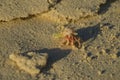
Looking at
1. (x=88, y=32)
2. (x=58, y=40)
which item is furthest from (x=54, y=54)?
(x=88, y=32)

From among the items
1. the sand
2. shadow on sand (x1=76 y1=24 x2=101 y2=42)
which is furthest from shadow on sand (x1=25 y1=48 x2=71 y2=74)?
shadow on sand (x1=76 y1=24 x2=101 y2=42)

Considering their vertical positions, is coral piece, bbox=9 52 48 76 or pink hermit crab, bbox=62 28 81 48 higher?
pink hermit crab, bbox=62 28 81 48

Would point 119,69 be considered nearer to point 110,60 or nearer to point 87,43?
point 110,60

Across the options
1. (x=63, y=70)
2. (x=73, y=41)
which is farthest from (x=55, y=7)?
(x=63, y=70)

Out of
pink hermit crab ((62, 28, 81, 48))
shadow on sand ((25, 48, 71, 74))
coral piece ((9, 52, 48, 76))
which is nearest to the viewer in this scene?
coral piece ((9, 52, 48, 76))

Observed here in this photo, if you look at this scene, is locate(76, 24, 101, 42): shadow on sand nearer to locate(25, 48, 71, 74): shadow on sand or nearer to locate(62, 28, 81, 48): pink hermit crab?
locate(62, 28, 81, 48): pink hermit crab

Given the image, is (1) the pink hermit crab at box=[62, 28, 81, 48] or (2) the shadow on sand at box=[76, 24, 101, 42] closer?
(1) the pink hermit crab at box=[62, 28, 81, 48]

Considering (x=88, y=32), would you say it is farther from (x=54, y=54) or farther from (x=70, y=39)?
(x=54, y=54)
